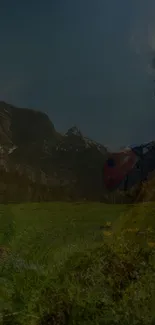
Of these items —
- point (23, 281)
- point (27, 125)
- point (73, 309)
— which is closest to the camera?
point (73, 309)

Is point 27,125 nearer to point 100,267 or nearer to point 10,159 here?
point 10,159

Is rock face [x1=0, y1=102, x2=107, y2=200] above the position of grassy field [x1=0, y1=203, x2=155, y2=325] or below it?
above

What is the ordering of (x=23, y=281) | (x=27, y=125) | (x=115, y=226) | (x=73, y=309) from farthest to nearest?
(x=27, y=125) → (x=115, y=226) → (x=23, y=281) → (x=73, y=309)

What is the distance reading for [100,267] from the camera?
3152mm

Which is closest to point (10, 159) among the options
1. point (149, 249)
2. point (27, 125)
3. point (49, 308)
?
point (27, 125)

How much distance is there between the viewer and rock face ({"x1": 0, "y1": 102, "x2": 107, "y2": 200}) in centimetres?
636

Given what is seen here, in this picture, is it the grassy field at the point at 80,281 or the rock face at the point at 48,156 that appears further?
the rock face at the point at 48,156

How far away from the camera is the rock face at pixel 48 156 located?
6359 mm

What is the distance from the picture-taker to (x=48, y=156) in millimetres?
6484

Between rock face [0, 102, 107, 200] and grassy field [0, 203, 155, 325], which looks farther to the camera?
rock face [0, 102, 107, 200]

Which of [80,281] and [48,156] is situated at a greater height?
[48,156]

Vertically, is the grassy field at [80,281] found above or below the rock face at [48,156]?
below

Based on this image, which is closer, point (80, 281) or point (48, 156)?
point (80, 281)

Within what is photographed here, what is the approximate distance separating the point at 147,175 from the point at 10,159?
2.05 metres
